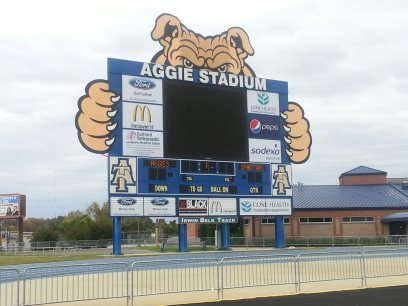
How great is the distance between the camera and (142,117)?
33312mm

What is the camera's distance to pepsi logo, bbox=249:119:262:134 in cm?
3650

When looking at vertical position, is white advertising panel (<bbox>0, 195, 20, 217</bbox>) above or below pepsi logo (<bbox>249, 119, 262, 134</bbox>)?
below

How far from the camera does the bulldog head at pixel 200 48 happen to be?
36.5m

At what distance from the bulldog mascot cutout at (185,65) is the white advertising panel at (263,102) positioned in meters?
1.07

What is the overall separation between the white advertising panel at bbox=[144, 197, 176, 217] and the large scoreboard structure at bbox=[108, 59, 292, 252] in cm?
6

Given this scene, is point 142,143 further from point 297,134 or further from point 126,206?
point 297,134

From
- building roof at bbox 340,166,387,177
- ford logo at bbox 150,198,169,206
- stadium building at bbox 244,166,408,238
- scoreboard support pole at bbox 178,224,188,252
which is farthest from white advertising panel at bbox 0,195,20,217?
ford logo at bbox 150,198,169,206

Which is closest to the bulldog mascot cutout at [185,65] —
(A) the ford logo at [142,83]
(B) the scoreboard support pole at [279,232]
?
(A) the ford logo at [142,83]

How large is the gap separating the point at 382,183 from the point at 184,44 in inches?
1444

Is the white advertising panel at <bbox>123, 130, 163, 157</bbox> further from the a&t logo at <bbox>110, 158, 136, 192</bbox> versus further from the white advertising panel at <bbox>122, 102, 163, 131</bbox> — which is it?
the a&t logo at <bbox>110, 158, 136, 192</bbox>

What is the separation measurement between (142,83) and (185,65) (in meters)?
4.14

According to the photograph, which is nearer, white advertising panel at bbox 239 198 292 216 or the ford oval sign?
the ford oval sign

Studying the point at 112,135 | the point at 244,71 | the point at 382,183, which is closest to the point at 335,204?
the point at 382,183

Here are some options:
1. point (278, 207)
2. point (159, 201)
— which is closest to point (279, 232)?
point (278, 207)
